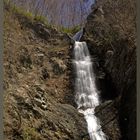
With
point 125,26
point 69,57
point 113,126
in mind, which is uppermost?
point 125,26

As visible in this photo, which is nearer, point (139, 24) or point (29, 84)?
point (29, 84)

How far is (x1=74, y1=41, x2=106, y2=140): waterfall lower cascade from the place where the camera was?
209 cm

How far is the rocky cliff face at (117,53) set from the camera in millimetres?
2121

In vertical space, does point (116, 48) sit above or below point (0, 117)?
above

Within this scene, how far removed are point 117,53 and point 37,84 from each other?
0.43 metres

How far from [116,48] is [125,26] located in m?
Result: 0.12

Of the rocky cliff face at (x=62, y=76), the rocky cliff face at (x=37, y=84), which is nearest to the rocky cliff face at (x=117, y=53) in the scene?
the rocky cliff face at (x=62, y=76)

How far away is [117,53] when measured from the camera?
2.15m

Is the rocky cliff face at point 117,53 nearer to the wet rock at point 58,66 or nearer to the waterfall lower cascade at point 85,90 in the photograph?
the waterfall lower cascade at point 85,90

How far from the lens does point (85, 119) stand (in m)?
2.09

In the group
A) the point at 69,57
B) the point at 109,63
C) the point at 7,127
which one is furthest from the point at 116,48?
the point at 7,127

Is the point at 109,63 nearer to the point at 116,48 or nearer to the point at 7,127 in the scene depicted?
the point at 116,48

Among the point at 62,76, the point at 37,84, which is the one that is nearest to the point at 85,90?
the point at 62,76

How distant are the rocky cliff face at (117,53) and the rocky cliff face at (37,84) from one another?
0.51ft
